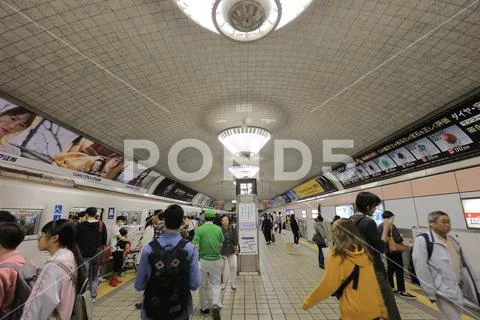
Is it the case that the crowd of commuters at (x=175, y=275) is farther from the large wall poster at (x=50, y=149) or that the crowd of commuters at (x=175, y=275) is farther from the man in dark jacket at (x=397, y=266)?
the man in dark jacket at (x=397, y=266)

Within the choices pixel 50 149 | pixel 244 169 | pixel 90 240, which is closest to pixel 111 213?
pixel 50 149

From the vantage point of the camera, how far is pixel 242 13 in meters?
2.42

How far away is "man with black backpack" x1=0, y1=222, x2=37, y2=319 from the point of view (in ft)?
5.79

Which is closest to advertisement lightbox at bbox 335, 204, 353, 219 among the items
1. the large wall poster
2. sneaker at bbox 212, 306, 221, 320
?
sneaker at bbox 212, 306, 221, 320

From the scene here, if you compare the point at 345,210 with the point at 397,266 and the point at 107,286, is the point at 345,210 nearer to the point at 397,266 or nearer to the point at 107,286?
the point at 397,266

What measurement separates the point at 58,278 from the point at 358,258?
2259 mm

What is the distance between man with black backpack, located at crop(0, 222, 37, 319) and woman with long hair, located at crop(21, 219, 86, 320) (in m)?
0.17

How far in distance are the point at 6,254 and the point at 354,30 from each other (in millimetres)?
4354

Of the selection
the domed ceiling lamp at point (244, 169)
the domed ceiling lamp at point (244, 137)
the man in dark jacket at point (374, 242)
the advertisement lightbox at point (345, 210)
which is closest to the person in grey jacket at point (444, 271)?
the man in dark jacket at point (374, 242)

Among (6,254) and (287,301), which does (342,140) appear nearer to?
(287,301)

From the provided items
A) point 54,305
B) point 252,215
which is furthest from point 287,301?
point 54,305

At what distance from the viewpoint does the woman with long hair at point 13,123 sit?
3.99m

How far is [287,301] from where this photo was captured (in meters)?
4.92

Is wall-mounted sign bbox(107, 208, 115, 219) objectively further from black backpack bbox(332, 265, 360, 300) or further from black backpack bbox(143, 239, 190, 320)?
black backpack bbox(332, 265, 360, 300)
